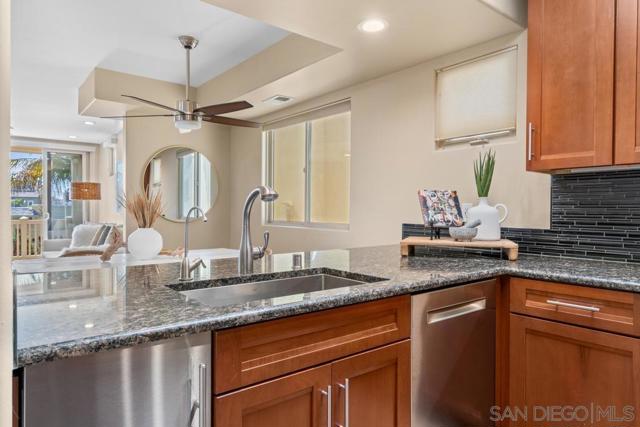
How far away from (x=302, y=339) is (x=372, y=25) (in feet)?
5.65

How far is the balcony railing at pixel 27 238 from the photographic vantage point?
727 cm

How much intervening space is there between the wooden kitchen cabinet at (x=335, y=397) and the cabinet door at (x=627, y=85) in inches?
47.8

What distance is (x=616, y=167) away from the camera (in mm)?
1760

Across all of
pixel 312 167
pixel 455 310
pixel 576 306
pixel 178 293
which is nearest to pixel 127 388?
pixel 178 293

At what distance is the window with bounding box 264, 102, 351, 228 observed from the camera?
350 cm

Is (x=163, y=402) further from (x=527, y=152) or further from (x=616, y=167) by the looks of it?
(x=616, y=167)

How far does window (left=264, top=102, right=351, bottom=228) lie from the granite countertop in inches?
62.9

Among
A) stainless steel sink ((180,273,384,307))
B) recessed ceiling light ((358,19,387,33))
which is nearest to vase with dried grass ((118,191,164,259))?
stainless steel sink ((180,273,384,307))

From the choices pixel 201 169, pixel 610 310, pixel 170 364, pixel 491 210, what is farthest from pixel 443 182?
pixel 201 169

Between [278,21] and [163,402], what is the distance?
185 cm

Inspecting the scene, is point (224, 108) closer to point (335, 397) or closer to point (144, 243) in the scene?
point (144, 243)

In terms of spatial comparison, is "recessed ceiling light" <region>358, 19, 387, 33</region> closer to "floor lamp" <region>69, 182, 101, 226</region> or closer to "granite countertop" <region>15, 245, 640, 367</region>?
"granite countertop" <region>15, 245, 640, 367</region>

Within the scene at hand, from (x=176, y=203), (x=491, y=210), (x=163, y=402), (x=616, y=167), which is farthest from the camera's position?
(x=176, y=203)

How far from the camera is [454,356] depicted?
4.92 feet
